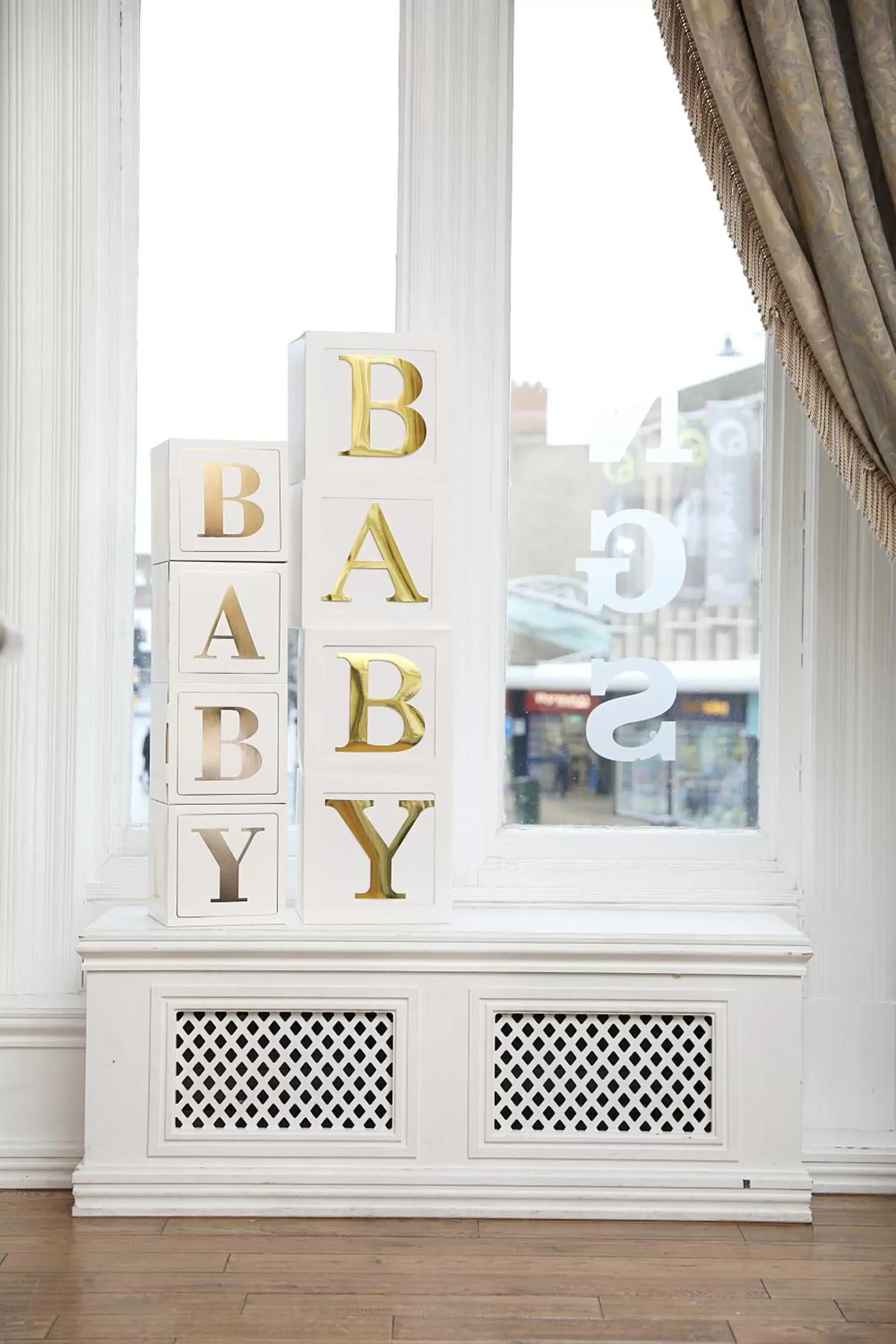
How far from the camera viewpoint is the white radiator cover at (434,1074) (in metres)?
2.27

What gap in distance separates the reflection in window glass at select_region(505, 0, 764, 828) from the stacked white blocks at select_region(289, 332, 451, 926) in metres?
0.32

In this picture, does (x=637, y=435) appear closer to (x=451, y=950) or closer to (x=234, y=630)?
(x=234, y=630)

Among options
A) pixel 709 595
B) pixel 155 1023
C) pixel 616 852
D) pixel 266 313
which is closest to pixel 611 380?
pixel 709 595

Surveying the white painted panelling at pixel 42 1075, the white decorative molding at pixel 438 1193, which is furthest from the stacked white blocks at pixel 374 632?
the white painted panelling at pixel 42 1075

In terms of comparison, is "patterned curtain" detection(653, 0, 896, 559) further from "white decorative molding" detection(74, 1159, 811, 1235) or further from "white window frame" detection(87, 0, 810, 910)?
"white decorative molding" detection(74, 1159, 811, 1235)

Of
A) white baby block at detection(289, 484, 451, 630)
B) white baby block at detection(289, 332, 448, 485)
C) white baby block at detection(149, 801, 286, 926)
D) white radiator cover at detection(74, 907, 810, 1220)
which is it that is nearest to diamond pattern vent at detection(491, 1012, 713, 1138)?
white radiator cover at detection(74, 907, 810, 1220)

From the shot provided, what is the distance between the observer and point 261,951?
2271 mm

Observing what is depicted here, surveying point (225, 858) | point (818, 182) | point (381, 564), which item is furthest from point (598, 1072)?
point (818, 182)

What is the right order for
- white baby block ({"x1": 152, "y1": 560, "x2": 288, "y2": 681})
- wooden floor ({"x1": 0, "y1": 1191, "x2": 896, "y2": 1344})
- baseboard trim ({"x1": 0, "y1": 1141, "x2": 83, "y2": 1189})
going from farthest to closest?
baseboard trim ({"x1": 0, "y1": 1141, "x2": 83, "y2": 1189})
white baby block ({"x1": 152, "y1": 560, "x2": 288, "y2": 681})
wooden floor ({"x1": 0, "y1": 1191, "x2": 896, "y2": 1344})

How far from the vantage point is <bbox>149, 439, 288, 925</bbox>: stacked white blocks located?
229cm

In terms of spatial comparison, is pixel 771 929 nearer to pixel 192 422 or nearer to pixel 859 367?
pixel 859 367

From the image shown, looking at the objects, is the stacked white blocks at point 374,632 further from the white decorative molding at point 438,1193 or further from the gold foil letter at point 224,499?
the white decorative molding at point 438,1193

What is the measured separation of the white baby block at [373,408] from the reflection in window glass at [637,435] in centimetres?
30

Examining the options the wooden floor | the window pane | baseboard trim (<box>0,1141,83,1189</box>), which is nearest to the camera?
the wooden floor
